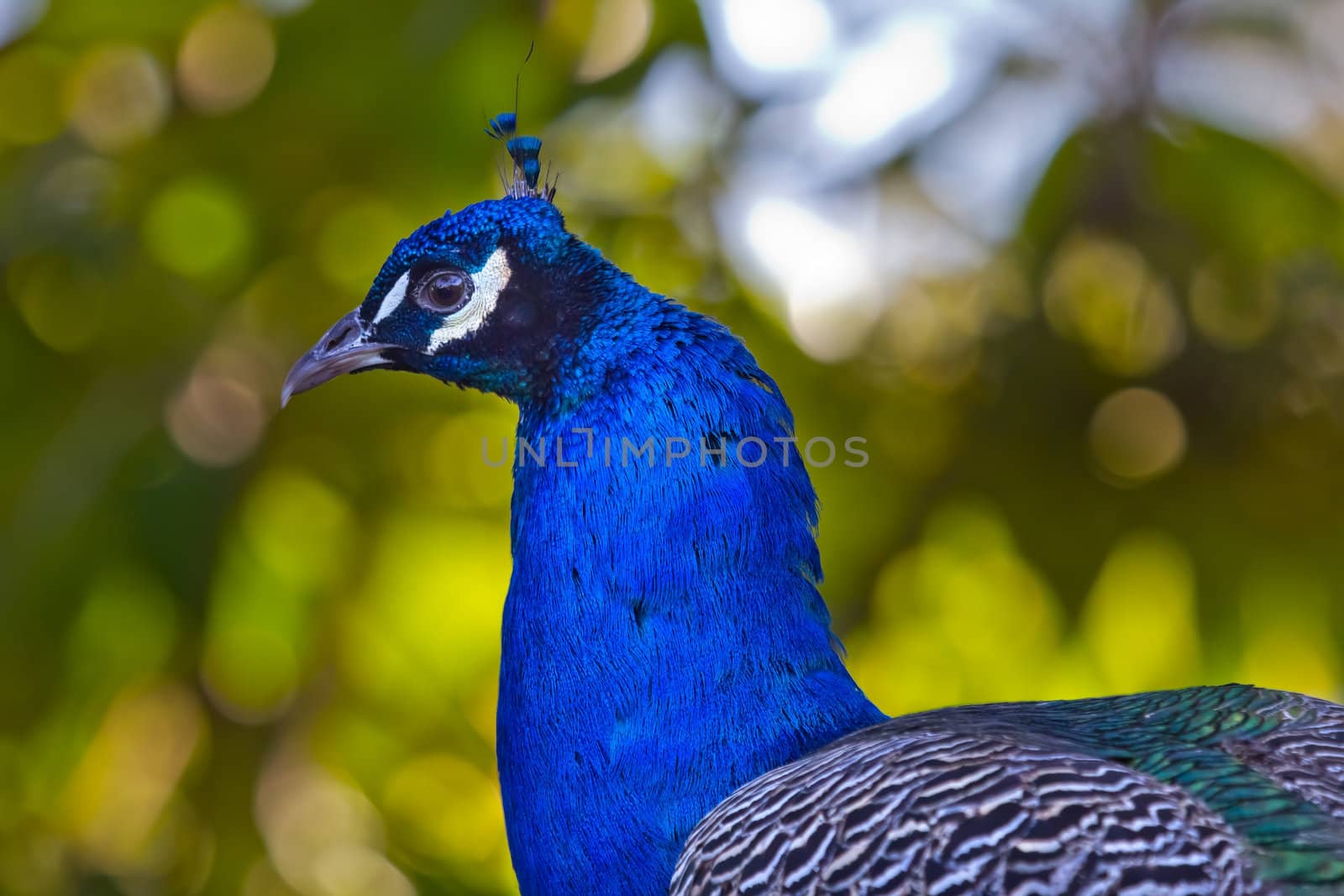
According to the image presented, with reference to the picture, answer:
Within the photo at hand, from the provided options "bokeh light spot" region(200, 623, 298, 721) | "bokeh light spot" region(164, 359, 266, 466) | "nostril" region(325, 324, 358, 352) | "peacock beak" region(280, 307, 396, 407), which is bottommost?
"bokeh light spot" region(200, 623, 298, 721)

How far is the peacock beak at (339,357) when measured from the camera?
1564 mm

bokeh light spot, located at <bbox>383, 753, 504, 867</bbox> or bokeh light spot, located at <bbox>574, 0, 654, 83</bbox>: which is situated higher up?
bokeh light spot, located at <bbox>574, 0, 654, 83</bbox>

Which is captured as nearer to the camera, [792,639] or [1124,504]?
[792,639]

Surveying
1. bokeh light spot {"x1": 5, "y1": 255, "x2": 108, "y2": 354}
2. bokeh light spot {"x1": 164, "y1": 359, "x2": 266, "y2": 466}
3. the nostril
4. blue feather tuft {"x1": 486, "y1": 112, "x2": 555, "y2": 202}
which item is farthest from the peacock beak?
bokeh light spot {"x1": 5, "y1": 255, "x2": 108, "y2": 354}

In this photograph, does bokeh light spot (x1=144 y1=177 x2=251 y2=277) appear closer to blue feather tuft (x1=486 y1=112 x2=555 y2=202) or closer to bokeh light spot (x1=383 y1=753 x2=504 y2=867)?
bokeh light spot (x1=383 y1=753 x2=504 y2=867)

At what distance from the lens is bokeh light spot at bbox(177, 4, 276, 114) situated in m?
2.82

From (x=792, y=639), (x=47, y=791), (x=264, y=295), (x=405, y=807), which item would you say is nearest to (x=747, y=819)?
(x=792, y=639)

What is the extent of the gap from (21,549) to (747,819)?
211 centimetres

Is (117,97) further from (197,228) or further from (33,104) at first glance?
(197,228)

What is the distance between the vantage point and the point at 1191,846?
1.04 meters

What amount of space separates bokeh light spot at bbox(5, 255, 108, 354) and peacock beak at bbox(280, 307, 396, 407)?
1.54 m

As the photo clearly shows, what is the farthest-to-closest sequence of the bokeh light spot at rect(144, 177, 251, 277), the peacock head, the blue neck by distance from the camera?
1. the bokeh light spot at rect(144, 177, 251, 277)
2. the peacock head
3. the blue neck

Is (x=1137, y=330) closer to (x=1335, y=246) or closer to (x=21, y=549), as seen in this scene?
(x=1335, y=246)

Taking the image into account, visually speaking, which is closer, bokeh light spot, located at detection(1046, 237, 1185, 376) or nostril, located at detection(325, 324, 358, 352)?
nostril, located at detection(325, 324, 358, 352)
